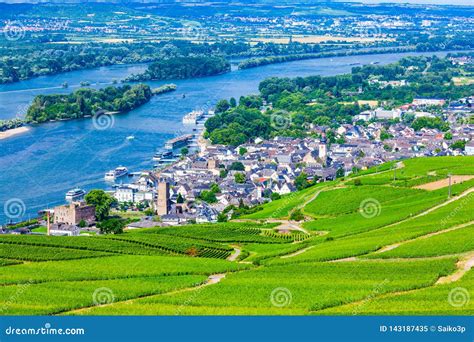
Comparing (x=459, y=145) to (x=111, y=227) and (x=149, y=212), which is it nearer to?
(x=149, y=212)

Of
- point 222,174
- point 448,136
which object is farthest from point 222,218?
point 448,136

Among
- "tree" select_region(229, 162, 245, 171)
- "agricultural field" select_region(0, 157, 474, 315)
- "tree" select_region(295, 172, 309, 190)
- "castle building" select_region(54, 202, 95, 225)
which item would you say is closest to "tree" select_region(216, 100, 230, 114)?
"tree" select_region(229, 162, 245, 171)

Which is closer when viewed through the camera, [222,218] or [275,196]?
[222,218]

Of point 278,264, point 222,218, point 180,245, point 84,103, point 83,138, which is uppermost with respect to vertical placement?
point 278,264

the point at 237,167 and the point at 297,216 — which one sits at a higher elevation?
the point at 297,216

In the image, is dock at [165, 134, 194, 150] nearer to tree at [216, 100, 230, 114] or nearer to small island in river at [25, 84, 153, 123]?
tree at [216, 100, 230, 114]

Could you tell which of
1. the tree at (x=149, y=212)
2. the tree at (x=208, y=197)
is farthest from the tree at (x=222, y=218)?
the tree at (x=208, y=197)
